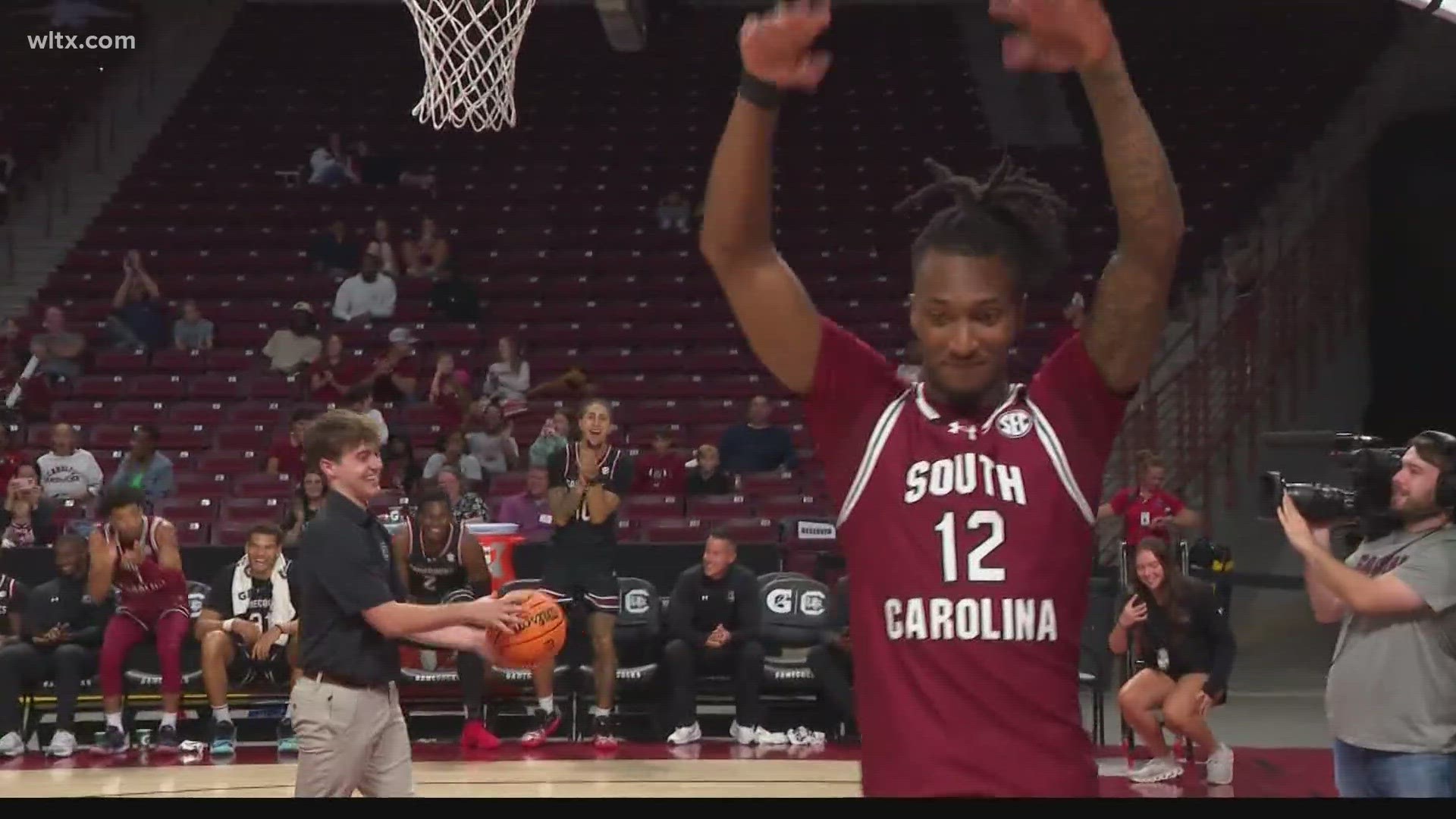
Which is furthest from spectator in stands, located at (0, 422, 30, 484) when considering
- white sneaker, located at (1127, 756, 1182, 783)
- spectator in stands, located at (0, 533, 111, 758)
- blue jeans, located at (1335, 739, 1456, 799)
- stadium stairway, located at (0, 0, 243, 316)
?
blue jeans, located at (1335, 739, 1456, 799)

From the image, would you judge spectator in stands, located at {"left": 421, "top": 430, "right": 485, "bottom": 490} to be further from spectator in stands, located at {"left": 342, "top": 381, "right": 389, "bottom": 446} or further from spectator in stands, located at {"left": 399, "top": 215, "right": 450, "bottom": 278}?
spectator in stands, located at {"left": 399, "top": 215, "right": 450, "bottom": 278}

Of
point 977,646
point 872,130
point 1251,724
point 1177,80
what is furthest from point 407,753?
point 1177,80

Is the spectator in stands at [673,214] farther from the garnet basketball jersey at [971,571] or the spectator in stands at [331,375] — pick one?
the garnet basketball jersey at [971,571]

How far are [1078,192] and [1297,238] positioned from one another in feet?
7.65

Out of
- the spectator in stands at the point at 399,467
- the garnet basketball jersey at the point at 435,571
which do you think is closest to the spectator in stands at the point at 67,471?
the spectator in stands at the point at 399,467

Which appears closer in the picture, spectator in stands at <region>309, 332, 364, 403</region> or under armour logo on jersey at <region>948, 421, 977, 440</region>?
under armour logo on jersey at <region>948, 421, 977, 440</region>

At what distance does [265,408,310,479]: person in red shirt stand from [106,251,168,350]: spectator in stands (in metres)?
2.57

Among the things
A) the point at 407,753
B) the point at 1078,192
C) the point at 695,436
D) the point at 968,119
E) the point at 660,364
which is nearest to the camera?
the point at 407,753

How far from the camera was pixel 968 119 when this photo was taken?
18.7m

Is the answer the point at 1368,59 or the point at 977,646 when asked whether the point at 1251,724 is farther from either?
the point at 1368,59

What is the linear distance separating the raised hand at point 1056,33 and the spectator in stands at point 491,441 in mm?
10775

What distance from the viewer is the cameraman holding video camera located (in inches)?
172

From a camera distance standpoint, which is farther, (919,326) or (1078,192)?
(1078,192)

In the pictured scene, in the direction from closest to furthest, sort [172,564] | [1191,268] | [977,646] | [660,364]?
[977,646], [172,564], [660,364], [1191,268]
